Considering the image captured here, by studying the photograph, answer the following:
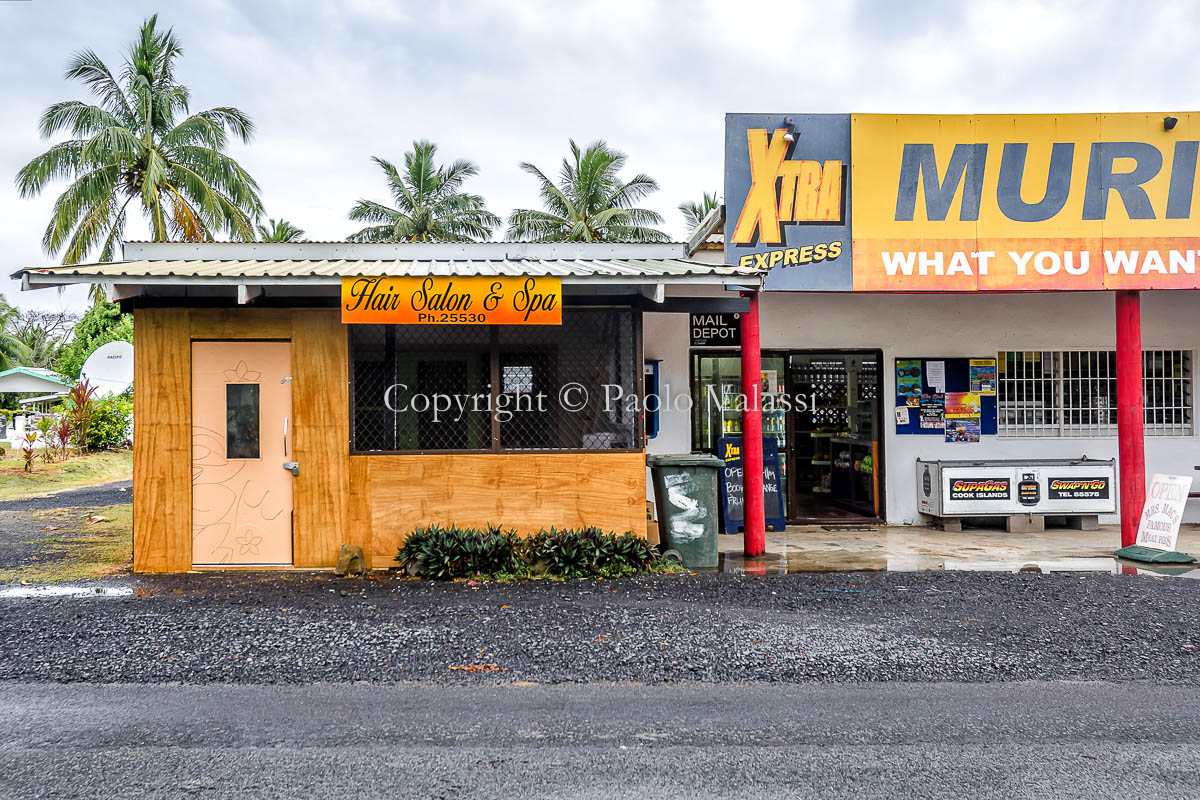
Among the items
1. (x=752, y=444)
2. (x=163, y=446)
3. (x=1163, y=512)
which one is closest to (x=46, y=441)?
(x=163, y=446)

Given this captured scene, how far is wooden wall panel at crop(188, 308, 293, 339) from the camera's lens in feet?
24.7

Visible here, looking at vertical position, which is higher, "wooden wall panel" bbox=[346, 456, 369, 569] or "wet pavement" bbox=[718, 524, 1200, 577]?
"wooden wall panel" bbox=[346, 456, 369, 569]

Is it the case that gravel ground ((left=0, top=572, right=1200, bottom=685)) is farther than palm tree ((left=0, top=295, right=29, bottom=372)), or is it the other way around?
palm tree ((left=0, top=295, right=29, bottom=372))

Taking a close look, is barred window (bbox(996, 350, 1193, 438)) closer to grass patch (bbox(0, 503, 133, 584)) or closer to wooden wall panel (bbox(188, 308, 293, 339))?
wooden wall panel (bbox(188, 308, 293, 339))

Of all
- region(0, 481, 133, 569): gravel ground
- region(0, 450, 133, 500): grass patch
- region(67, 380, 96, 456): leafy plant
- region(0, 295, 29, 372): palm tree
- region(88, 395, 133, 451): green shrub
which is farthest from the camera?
region(0, 295, 29, 372): palm tree

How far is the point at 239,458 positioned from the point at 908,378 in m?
7.73

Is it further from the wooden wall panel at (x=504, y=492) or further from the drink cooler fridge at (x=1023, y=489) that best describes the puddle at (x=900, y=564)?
the drink cooler fridge at (x=1023, y=489)

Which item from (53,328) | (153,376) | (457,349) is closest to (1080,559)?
(457,349)

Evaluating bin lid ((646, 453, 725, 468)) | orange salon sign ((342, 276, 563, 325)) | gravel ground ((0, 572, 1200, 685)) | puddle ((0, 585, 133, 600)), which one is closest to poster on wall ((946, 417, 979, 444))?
gravel ground ((0, 572, 1200, 685))

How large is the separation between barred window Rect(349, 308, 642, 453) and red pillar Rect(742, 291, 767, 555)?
1352mm

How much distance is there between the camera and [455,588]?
6.86 metres

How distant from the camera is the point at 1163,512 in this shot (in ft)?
26.2

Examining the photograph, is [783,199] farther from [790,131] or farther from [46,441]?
[46,441]

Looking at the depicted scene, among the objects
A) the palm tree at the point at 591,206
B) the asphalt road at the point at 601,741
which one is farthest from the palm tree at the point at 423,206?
the asphalt road at the point at 601,741
